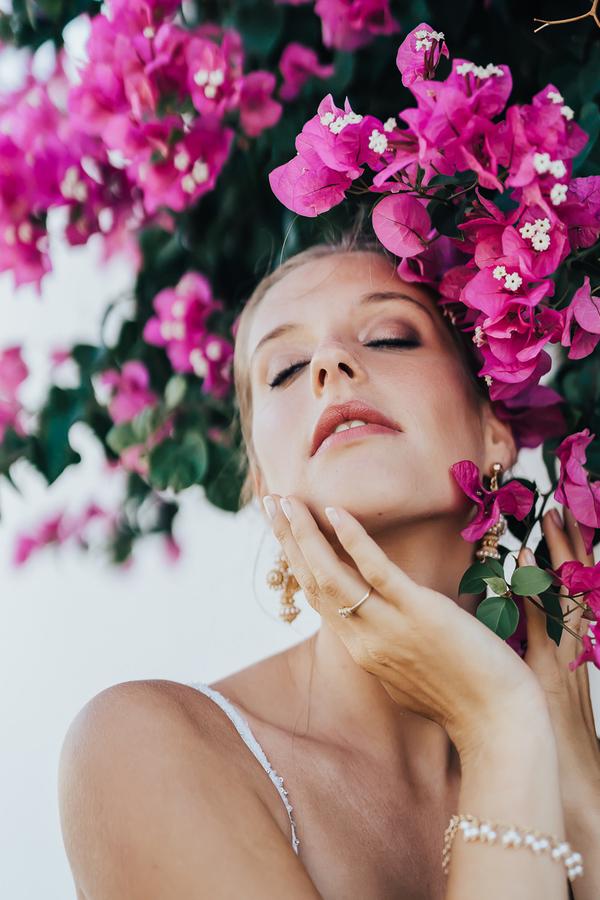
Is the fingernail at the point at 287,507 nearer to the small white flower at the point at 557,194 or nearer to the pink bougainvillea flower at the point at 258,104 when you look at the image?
Answer: the small white flower at the point at 557,194

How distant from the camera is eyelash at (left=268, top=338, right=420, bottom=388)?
147 centimetres

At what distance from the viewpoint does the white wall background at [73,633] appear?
237 cm

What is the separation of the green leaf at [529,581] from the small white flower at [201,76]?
2.79ft

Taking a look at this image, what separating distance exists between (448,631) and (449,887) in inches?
11.1

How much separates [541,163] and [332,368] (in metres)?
0.42

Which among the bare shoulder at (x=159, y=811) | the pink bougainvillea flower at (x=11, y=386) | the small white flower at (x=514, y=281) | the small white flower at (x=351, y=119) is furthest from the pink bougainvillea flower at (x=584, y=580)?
the pink bougainvillea flower at (x=11, y=386)

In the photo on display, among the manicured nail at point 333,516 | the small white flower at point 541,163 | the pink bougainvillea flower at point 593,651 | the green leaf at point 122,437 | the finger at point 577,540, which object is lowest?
the finger at point 577,540

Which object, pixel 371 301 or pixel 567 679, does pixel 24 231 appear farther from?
pixel 567 679

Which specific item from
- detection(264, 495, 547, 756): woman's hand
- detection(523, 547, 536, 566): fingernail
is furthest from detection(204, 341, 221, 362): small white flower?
detection(523, 547, 536, 566): fingernail

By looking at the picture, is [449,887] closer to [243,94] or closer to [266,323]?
[266,323]

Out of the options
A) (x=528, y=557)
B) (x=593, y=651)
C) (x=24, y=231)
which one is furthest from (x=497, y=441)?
(x=24, y=231)

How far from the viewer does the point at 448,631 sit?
1.20 meters

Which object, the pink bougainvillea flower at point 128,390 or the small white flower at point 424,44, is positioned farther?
the pink bougainvillea flower at point 128,390

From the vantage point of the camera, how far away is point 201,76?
149cm
